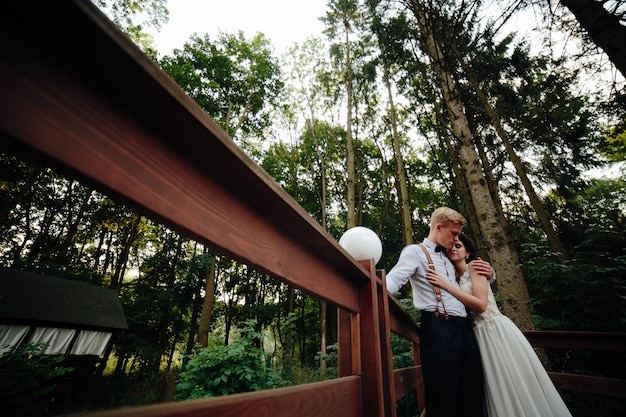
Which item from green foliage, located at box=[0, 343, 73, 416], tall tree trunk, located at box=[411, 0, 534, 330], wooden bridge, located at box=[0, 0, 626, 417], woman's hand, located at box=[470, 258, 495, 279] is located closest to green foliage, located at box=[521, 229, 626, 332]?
tall tree trunk, located at box=[411, 0, 534, 330]

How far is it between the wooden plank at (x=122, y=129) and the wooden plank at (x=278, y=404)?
11.6 inches

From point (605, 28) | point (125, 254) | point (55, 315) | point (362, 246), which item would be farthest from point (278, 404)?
point (125, 254)

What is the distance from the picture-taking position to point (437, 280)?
6.82 ft

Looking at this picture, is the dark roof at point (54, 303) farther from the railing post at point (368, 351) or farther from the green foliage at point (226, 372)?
the railing post at point (368, 351)

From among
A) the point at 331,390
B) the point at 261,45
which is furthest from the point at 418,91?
the point at 331,390

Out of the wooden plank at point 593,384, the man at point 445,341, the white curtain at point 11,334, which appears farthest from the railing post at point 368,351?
the white curtain at point 11,334

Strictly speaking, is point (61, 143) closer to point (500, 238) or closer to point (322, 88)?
point (500, 238)

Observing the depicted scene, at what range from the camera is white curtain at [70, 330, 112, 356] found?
11.0 meters

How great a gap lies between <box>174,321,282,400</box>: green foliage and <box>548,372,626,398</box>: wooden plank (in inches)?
152

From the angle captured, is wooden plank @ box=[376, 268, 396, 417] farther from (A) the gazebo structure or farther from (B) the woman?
(A) the gazebo structure

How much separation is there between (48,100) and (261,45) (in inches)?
687

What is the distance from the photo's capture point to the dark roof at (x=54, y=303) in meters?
9.83

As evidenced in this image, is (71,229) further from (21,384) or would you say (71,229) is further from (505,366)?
(505,366)

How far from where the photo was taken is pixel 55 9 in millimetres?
350
